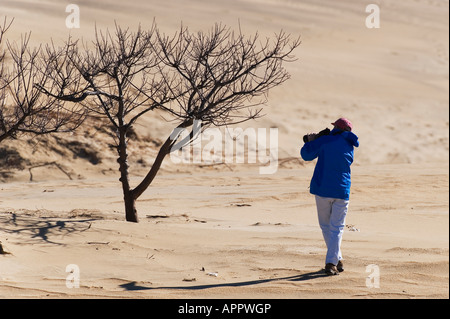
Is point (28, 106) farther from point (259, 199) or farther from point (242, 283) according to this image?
point (259, 199)

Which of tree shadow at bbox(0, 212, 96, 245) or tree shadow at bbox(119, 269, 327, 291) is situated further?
tree shadow at bbox(0, 212, 96, 245)

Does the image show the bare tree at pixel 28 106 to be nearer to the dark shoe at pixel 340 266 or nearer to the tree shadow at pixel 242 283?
the tree shadow at pixel 242 283

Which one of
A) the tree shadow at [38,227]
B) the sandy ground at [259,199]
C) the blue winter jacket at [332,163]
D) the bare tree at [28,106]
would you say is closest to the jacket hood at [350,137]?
the blue winter jacket at [332,163]

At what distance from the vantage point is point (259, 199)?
52.9 feet

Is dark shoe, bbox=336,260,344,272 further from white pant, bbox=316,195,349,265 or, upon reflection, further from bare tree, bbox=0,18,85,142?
bare tree, bbox=0,18,85,142

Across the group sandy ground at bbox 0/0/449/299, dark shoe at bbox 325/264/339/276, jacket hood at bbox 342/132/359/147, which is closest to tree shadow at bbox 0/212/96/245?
sandy ground at bbox 0/0/449/299

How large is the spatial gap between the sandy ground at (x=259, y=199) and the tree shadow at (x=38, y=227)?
1.3 inches

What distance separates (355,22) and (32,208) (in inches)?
1267

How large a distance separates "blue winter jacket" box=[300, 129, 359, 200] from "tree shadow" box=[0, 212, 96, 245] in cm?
330

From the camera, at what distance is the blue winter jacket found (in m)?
8.12

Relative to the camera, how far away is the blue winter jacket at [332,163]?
8.12m

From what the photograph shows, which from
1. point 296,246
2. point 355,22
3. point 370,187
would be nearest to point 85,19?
point 355,22

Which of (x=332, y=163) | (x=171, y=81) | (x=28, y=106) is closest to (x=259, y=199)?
(x=171, y=81)

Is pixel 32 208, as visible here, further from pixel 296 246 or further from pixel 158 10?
pixel 158 10
